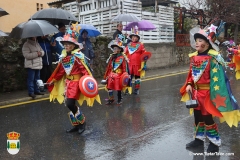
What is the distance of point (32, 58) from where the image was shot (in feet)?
28.8

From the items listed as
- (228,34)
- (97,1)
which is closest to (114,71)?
(97,1)

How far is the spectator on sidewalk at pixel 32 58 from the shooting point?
8.77m

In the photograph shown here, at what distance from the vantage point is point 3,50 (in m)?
9.56

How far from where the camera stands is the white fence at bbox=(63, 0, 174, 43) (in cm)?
1664

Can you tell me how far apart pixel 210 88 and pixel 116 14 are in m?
12.4

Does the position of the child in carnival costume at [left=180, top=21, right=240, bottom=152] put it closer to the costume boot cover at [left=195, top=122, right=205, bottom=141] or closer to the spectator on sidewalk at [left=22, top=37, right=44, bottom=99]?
the costume boot cover at [left=195, top=122, right=205, bottom=141]

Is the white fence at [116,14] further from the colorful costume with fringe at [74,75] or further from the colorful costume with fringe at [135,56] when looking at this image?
the colorful costume with fringe at [74,75]

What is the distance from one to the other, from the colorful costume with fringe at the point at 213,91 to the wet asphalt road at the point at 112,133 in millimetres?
508

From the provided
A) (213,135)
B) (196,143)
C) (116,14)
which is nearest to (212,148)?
(213,135)

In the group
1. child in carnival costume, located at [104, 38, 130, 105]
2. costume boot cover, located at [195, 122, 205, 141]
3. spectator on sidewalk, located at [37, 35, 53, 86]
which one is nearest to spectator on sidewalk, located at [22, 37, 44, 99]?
spectator on sidewalk, located at [37, 35, 53, 86]

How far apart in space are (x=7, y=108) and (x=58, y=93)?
7.62ft

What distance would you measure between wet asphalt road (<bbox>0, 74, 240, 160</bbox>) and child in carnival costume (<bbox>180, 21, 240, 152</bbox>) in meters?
0.44

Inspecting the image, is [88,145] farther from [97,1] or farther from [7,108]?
[97,1]

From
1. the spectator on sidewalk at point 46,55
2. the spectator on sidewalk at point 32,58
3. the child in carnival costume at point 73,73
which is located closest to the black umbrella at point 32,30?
the spectator on sidewalk at point 32,58
